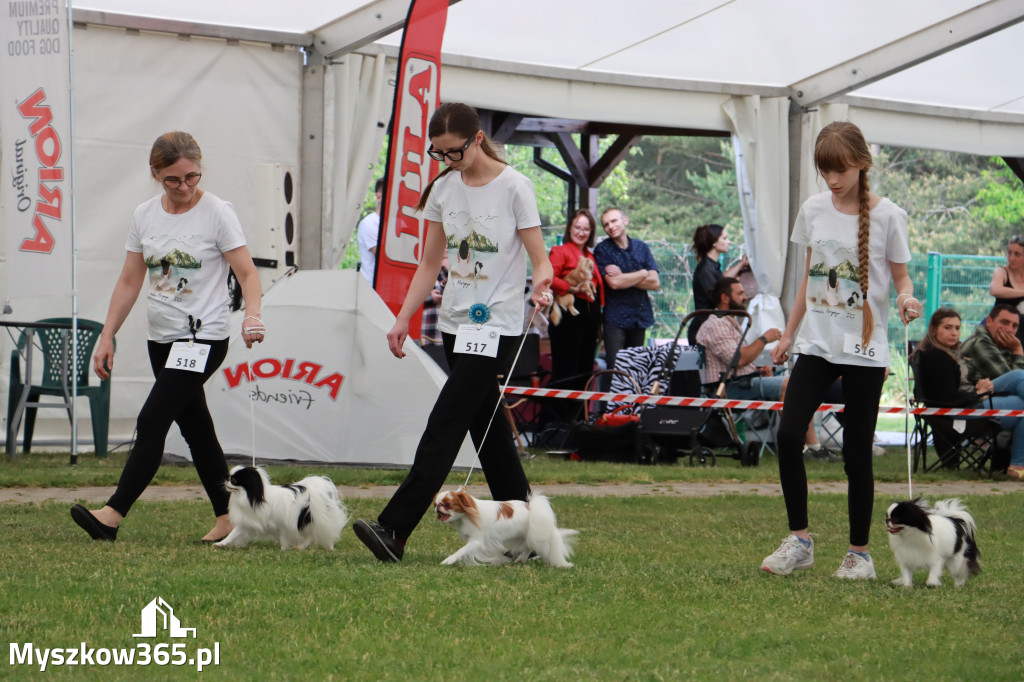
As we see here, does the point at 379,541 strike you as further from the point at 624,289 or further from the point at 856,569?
the point at 624,289

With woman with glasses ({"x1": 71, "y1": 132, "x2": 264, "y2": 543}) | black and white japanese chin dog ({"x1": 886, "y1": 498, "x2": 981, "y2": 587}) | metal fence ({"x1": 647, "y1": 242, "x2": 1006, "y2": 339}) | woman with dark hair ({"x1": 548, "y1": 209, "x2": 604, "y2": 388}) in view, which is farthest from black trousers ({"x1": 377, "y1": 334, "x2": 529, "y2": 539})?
metal fence ({"x1": 647, "y1": 242, "x2": 1006, "y2": 339})

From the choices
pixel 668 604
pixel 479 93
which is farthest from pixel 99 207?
pixel 668 604

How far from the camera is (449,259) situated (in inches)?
201

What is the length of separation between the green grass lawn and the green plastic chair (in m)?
3.99

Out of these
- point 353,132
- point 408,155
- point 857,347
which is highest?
point 353,132

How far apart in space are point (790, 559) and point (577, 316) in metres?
7.48

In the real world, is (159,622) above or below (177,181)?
below

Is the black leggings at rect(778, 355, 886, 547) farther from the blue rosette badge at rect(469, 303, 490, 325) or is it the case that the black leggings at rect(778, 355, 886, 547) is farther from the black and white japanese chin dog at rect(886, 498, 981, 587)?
the blue rosette badge at rect(469, 303, 490, 325)

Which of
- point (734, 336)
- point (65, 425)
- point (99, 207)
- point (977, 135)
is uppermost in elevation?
point (977, 135)

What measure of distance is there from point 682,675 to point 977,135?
13.6 meters

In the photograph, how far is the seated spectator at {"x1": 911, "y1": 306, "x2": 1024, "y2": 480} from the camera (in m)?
10.8

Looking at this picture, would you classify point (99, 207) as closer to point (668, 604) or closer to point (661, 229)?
point (668, 604)

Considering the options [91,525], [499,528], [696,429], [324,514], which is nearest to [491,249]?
[499,528]

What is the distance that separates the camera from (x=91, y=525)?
5520 millimetres
